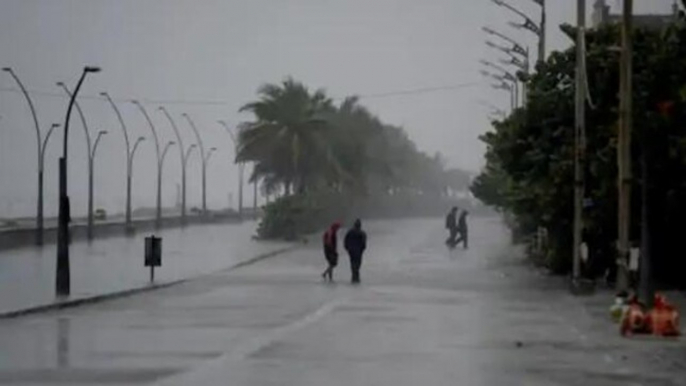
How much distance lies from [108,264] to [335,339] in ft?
113

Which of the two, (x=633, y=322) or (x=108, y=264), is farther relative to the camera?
(x=108, y=264)

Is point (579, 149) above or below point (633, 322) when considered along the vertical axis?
above

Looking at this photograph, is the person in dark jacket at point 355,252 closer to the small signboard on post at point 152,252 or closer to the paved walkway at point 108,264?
the paved walkway at point 108,264

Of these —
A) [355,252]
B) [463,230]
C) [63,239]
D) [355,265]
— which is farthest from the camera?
[463,230]

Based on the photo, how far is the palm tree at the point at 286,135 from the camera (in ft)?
333

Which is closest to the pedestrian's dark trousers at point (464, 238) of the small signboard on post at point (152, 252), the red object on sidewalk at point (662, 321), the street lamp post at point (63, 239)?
the small signboard on post at point (152, 252)

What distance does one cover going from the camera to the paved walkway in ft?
139

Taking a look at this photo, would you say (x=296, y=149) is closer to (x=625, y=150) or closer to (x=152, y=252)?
(x=152, y=252)

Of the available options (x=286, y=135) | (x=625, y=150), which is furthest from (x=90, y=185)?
(x=625, y=150)

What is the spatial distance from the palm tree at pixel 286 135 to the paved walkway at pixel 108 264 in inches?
221

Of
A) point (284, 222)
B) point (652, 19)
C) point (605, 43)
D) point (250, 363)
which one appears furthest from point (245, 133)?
point (250, 363)

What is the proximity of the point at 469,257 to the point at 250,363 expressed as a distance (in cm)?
4612

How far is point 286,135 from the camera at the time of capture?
102m

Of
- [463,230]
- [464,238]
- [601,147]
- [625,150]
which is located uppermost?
[601,147]
